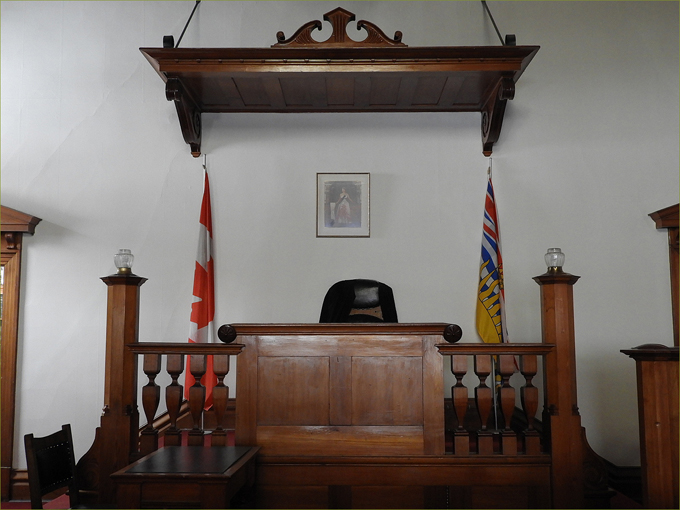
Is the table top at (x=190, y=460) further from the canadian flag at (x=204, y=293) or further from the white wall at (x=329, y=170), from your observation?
the white wall at (x=329, y=170)

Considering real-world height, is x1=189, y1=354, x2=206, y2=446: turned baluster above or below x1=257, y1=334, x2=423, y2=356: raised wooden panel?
below

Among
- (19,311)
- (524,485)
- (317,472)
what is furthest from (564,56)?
(19,311)

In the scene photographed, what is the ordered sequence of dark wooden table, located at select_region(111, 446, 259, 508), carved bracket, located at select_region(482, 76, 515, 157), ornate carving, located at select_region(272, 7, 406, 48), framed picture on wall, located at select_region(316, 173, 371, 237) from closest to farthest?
dark wooden table, located at select_region(111, 446, 259, 508), ornate carving, located at select_region(272, 7, 406, 48), carved bracket, located at select_region(482, 76, 515, 157), framed picture on wall, located at select_region(316, 173, 371, 237)

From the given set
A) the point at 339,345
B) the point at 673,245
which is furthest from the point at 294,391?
the point at 673,245

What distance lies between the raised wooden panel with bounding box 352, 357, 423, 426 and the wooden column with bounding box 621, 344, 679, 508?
1.16 meters

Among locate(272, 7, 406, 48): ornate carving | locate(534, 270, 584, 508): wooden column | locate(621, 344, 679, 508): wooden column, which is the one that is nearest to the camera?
locate(621, 344, 679, 508): wooden column

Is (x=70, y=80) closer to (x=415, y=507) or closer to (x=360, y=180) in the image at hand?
(x=360, y=180)

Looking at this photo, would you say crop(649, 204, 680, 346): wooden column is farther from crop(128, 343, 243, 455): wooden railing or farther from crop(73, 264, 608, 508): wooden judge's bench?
crop(128, 343, 243, 455): wooden railing

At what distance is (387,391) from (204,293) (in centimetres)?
219

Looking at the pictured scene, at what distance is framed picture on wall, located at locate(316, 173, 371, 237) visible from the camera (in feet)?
17.3

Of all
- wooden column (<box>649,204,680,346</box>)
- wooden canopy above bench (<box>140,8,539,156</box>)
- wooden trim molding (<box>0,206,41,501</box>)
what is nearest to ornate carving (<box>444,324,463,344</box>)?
wooden canopy above bench (<box>140,8,539,156</box>)

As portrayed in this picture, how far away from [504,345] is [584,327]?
196cm

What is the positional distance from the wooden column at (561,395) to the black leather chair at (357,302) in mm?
1392

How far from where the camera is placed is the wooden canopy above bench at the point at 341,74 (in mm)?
4492
